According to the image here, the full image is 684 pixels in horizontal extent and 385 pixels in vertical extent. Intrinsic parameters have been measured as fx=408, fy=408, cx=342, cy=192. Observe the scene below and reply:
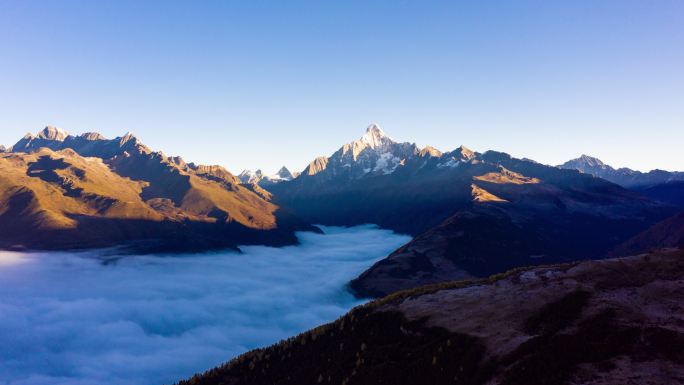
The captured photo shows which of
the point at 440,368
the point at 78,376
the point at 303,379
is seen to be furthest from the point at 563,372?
the point at 78,376

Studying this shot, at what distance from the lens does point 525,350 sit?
29.5 m

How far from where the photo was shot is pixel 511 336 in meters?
33.2

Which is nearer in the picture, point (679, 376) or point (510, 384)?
point (679, 376)

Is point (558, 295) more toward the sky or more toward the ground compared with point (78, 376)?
more toward the sky

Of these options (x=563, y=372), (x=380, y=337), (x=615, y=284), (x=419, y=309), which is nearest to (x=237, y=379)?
(x=380, y=337)

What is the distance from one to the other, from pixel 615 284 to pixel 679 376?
16.4 meters

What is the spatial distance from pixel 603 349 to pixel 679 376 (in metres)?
4.31

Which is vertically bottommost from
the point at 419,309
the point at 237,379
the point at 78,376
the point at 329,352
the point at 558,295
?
the point at 78,376

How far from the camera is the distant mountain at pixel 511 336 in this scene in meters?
25.8

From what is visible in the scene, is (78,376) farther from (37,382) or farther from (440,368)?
(440,368)

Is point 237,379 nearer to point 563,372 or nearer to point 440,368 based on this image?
point 440,368

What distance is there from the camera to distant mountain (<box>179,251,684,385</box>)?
25797 millimetres

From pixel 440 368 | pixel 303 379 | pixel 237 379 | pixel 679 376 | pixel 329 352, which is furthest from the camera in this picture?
pixel 237 379

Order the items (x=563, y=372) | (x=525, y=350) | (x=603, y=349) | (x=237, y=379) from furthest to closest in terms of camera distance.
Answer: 1. (x=237, y=379)
2. (x=525, y=350)
3. (x=603, y=349)
4. (x=563, y=372)
